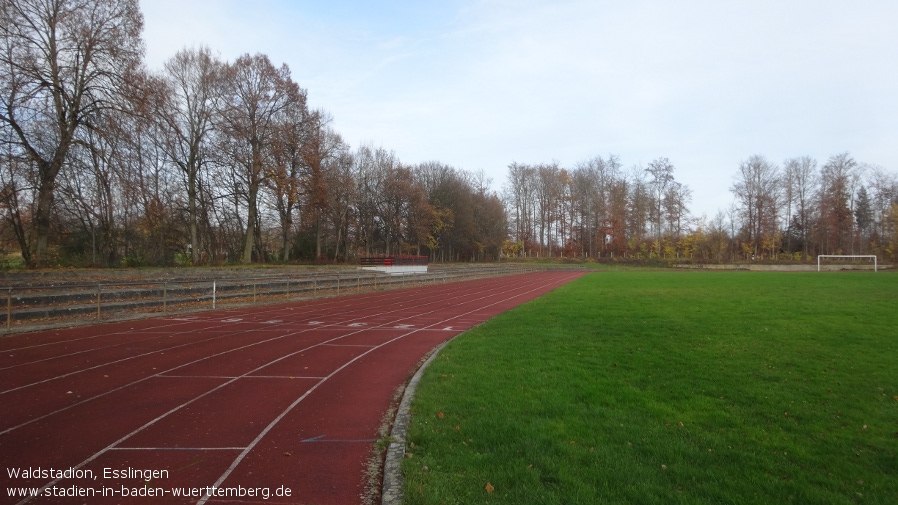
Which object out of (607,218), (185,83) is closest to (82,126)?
(185,83)

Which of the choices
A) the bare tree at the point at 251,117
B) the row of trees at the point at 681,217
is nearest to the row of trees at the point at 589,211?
the row of trees at the point at 681,217

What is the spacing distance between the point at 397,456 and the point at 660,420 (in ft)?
9.60

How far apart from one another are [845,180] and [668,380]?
8897 cm

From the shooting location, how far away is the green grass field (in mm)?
3748

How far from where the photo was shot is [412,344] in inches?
443

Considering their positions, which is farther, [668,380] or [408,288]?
[408,288]

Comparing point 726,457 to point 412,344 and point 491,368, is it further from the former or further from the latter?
point 412,344

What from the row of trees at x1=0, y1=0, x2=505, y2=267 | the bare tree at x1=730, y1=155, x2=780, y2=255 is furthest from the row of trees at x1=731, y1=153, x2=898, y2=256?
the row of trees at x1=0, y1=0, x2=505, y2=267

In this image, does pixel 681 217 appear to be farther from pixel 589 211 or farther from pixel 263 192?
pixel 263 192

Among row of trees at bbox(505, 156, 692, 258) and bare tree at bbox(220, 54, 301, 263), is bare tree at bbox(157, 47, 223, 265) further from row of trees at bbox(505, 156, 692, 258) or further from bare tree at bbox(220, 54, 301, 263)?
row of trees at bbox(505, 156, 692, 258)

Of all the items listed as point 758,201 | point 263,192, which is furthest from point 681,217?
point 263,192

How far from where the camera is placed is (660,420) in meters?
5.22

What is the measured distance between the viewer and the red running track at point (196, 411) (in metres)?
4.14

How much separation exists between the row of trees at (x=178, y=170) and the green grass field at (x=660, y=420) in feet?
60.4
